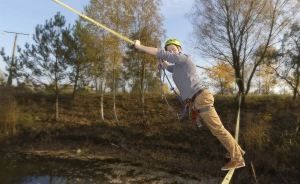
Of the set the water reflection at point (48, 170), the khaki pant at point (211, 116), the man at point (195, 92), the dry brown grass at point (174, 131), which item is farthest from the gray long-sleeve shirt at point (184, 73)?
the water reflection at point (48, 170)

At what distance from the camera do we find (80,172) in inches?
468

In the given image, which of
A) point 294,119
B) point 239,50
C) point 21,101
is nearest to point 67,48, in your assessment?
point 21,101

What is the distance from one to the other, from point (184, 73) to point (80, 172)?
31.1ft

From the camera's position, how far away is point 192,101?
4262mm

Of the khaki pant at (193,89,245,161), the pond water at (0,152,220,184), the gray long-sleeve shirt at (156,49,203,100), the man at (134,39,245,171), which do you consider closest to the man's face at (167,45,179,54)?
the man at (134,39,245,171)

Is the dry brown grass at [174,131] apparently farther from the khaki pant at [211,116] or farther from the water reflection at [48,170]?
the khaki pant at [211,116]

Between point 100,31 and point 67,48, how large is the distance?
273 cm

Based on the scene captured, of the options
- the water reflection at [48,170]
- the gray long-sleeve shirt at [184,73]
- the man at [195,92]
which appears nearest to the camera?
the gray long-sleeve shirt at [184,73]

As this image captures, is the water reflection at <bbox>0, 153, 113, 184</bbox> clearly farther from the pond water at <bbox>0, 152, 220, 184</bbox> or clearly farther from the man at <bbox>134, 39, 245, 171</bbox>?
the man at <bbox>134, 39, 245, 171</bbox>

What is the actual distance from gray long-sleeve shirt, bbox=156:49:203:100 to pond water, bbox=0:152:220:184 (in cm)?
778

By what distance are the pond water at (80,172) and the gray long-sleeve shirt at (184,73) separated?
25.5 ft

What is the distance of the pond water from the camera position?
1098cm

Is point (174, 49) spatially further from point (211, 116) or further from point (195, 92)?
point (211, 116)

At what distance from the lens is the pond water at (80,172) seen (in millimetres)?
10977
